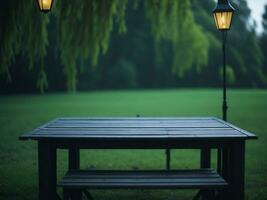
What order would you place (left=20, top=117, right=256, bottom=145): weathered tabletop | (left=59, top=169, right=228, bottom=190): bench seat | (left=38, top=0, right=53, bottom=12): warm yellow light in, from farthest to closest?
(left=38, top=0, right=53, bottom=12): warm yellow light, (left=20, top=117, right=256, bottom=145): weathered tabletop, (left=59, top=169, right=228, bottom=190): bench seat

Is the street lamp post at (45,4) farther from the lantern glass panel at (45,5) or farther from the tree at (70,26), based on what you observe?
the tree at (70,26)

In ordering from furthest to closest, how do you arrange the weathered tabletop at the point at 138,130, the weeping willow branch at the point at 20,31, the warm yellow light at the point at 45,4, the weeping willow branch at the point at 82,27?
the weeping willow branch at the point at 82,27 → the weeping willow branch at the point at 20,31 → the warm yellow light at the point at 45,4 → the weathered tabletop at the point at 138,130

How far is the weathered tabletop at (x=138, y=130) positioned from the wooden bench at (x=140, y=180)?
0.44m

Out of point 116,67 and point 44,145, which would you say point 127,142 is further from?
point 116,67

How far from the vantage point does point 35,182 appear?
7406mm

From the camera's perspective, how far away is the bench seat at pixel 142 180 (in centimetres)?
460

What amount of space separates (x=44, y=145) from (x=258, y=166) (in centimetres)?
517

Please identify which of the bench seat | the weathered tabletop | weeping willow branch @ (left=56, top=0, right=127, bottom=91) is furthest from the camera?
weeping willow branch @ (left=56, top=0, right=127, bottom=91)

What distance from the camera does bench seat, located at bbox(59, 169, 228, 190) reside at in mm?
4604

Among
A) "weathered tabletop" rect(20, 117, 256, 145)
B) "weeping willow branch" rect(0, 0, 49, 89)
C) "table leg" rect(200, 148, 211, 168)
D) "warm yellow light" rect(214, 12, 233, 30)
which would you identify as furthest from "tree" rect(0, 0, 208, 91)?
"table leg" rect(200, 148, 211, 168)

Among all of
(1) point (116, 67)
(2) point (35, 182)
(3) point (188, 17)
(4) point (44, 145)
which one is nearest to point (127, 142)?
(4) point (44, 145)

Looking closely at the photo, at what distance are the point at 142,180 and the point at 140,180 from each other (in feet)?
0.07

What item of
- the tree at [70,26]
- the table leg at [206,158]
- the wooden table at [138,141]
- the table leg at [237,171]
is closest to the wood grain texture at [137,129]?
the wooden table at [138,141]

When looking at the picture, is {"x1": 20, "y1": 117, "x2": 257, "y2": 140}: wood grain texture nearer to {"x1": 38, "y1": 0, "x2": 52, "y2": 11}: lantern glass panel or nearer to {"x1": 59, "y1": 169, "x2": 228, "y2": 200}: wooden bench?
{"x1": 59, "y1": 169, "x2": 228, "y2": 200}: wooden bench
